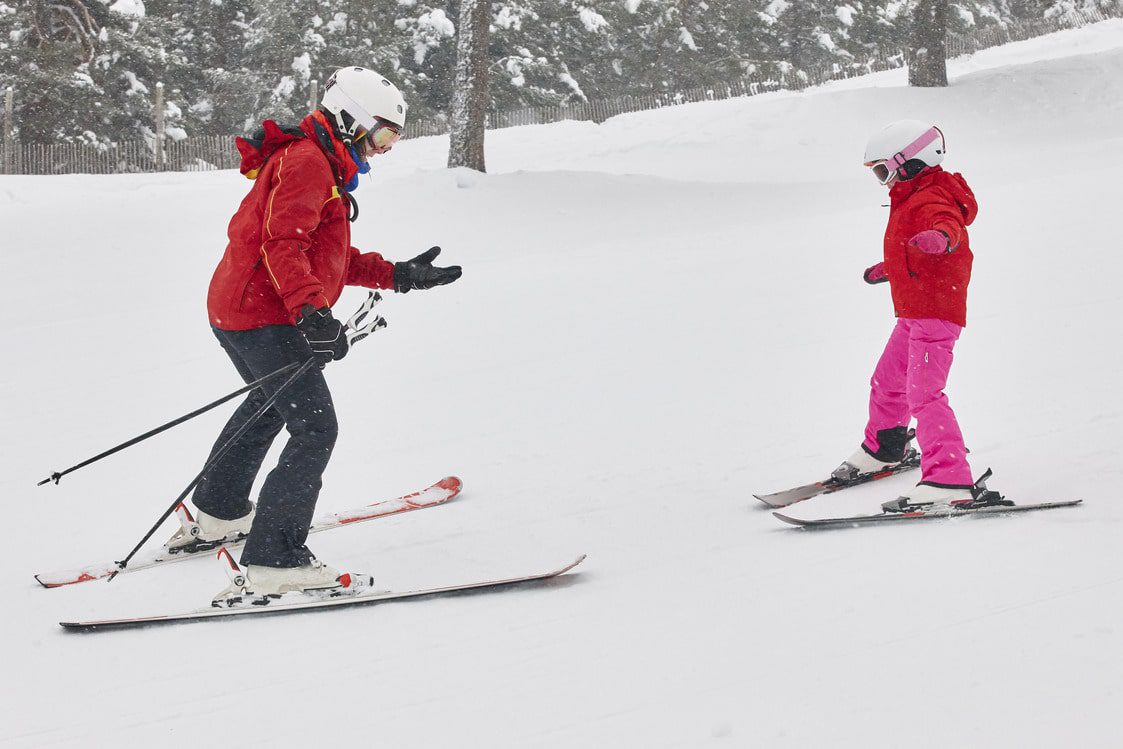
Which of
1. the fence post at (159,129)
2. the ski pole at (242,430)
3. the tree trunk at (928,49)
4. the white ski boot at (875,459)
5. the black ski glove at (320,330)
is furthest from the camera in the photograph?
the fence post at (159,129)

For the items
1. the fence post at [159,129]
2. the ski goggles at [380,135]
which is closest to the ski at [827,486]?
the ski goggles at [380,135]

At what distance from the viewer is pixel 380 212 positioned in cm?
1195

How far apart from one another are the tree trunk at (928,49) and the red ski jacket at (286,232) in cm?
1724

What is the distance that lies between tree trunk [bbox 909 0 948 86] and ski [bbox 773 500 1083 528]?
54.0 feet

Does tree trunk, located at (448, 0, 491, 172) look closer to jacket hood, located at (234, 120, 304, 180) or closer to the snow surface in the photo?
the snow surface

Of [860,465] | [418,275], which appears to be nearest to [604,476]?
[860,465]

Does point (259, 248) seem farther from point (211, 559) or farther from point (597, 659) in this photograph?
point (597, 659)

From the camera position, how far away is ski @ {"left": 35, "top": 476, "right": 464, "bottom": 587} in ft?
14.1

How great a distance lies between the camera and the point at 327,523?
15.9ft

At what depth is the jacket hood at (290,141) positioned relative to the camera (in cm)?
389

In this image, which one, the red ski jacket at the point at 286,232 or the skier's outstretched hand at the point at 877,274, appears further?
the skier's outstretched hand at the point at 877,274

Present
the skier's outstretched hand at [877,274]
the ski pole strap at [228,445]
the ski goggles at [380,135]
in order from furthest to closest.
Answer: the skier's outstretched hand at [877,274], the ski goggles at [380,135], the ski pole strap at [228,445]

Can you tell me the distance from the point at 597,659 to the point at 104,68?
29231mm

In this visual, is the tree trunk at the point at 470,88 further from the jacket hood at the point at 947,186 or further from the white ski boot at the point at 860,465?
the jacket hood at the point at 947,186
